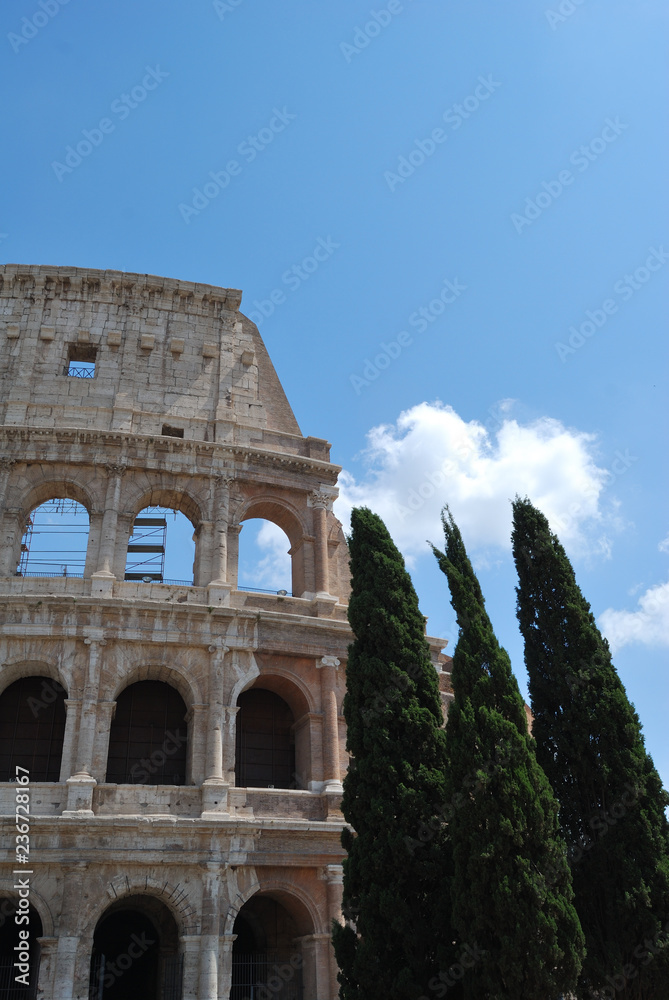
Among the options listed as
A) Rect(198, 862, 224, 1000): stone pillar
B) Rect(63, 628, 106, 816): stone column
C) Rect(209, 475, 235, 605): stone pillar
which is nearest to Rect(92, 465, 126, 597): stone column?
Rect(63, 628, 106, 816): stone column

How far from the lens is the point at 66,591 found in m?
18.9

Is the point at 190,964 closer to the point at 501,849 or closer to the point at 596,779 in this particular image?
the point at 501,849

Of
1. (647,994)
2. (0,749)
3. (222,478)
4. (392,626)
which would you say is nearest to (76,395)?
(222,478)

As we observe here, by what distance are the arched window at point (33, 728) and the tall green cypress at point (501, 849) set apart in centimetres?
977

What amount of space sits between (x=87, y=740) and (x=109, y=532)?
508 cm

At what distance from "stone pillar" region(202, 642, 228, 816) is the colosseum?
5 centimetres

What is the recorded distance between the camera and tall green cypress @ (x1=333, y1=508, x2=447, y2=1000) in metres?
14.0

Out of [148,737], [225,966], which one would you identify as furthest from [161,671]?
[225,966]

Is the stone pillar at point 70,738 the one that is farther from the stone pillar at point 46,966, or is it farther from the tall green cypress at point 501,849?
the tall green cypress at point 501,849

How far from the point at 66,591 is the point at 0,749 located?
12.9 feet

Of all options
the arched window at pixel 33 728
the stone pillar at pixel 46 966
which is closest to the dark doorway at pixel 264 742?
the arched window at pixel 33 728

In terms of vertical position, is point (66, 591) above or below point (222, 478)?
below

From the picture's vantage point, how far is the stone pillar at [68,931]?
1501cm

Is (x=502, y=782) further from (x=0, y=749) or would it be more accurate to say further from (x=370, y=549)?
(x=0, y=749)
